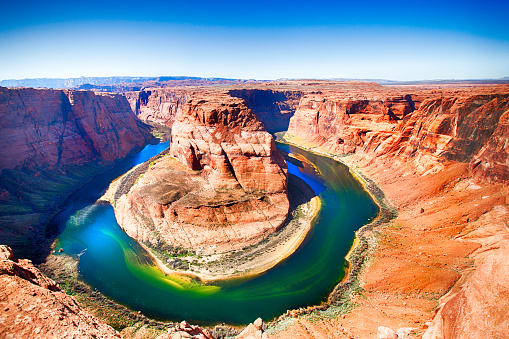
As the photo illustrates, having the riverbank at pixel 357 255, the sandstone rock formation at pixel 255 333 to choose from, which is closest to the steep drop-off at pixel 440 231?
the riverbank at pixel 357 255

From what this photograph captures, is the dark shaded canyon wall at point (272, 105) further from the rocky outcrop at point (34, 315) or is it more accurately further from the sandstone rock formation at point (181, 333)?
the rocky outcrop at point (34, 315)

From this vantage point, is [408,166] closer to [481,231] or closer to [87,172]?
[481,231]

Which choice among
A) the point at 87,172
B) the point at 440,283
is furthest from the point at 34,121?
the point at 440,283

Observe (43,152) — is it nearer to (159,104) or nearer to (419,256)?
(419,256)

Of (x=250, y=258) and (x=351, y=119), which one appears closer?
(x=250, y=258)

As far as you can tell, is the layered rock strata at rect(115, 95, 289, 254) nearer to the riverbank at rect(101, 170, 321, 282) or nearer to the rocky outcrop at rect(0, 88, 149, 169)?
the riverbank at rect(101, 170, 321, 282)

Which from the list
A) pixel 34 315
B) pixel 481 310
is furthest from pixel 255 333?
pixel 481 310

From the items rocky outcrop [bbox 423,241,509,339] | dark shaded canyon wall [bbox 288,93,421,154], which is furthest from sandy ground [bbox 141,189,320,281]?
dark shaded canyon wall [bbox 288,93,421,154]
